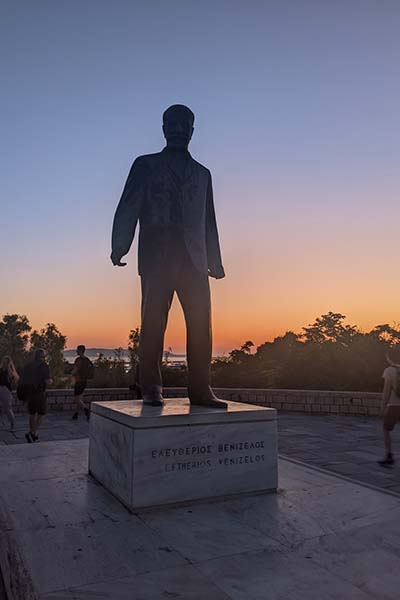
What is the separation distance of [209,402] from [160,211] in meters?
2.13

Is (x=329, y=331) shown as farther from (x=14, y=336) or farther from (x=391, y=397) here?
(x=14, y=336)

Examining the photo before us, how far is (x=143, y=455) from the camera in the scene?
404 cm

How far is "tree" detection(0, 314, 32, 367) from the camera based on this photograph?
91.2ft

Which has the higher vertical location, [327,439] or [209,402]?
[209,402]

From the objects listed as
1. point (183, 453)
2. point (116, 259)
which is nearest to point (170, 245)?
point (116, 259)

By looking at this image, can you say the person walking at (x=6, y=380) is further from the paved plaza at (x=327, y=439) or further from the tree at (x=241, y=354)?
the tree at (x=241, y=354)

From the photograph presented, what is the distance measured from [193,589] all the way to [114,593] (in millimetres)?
439

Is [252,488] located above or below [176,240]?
below

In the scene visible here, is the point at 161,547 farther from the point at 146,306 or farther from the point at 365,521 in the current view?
the point at 146,306

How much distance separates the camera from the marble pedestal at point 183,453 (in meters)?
4.05

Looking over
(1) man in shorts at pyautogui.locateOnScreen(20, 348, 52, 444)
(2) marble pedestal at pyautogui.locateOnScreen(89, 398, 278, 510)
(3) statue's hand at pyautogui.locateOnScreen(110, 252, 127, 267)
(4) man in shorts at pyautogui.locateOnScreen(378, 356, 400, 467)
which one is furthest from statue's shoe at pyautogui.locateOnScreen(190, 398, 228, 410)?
(1) man in shorts at pyautogui.locateOnScreen(20, 348, 52, 444)

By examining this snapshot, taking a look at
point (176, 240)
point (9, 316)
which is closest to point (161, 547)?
point (176, 240)

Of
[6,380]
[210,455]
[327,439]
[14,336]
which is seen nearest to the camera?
[210,455]

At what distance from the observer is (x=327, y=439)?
8.88 meters
